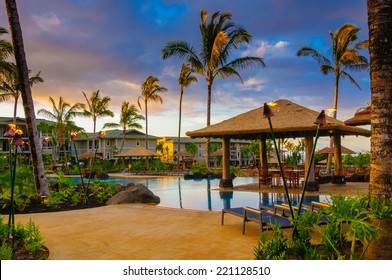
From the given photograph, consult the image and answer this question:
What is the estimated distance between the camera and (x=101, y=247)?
565 centimetres

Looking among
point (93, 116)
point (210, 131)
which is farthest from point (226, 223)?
point (93, 116)

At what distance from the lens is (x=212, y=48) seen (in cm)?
2150

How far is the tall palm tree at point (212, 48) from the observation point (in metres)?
21.9

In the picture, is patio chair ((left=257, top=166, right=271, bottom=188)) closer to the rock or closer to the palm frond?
the rock

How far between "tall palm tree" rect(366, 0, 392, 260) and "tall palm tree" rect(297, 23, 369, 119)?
2042 centimetres

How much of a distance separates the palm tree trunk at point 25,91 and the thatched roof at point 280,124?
7.23 meters

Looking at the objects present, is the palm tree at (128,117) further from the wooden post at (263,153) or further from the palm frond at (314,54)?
the wooden post at (263,153)

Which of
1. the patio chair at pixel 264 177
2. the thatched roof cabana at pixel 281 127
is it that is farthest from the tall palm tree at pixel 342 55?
the patio chair at pixel 264 177

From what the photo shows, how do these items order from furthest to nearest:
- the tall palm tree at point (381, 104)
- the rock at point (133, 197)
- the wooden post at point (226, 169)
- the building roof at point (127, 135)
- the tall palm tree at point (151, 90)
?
the building roof at point (127, 135) < the tall palm tree at point (151, 90) < the wooden post at point (226, 169) < the rock at point (133, 197) < the tall palm tree at point (381, 104)

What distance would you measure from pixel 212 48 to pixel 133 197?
13.0 meters

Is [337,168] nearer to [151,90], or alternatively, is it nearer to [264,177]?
[264,177]

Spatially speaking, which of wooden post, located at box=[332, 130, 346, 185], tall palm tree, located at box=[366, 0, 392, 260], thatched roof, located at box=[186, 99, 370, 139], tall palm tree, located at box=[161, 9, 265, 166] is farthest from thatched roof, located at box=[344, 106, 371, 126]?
tall palm tree, located at box=[366, 0, 392, 260]

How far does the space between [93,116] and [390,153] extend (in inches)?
1580

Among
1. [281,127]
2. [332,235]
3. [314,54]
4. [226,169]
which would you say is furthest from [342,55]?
[332,235]
